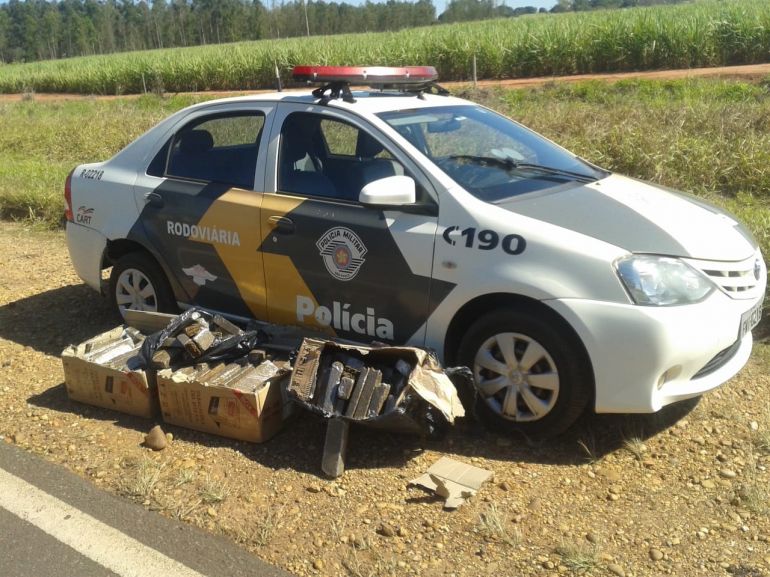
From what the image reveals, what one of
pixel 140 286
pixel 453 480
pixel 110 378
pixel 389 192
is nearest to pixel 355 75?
pixel 389 192

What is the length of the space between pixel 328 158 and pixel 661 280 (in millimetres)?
2138

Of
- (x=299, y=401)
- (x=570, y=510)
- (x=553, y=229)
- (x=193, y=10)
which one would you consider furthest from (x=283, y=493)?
(x=193, y=10)

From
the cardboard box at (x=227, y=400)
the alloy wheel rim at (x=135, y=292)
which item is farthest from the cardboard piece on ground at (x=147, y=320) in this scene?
the cardboard box at (x=227, y=400)

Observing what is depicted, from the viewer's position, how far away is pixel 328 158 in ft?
15.9

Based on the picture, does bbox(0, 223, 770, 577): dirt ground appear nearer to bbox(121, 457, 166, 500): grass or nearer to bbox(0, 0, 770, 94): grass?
bbox(121, 457, 166, 500): grass

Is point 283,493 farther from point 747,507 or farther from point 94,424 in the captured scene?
point 747,507

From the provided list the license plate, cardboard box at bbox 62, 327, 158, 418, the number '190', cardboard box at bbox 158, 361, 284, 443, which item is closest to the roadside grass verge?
cardboard box at bbox 62, 327, 158, 418

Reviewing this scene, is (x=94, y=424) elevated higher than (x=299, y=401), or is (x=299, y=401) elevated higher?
(x=299, y=401)

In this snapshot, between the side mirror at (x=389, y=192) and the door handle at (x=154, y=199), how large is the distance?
66.3 inches

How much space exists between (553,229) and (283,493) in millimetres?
1773

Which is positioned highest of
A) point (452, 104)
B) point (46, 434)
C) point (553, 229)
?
point (452, 104)

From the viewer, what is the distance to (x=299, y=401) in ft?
13.0

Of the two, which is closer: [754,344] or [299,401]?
[299,401]

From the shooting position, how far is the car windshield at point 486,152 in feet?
14.0
